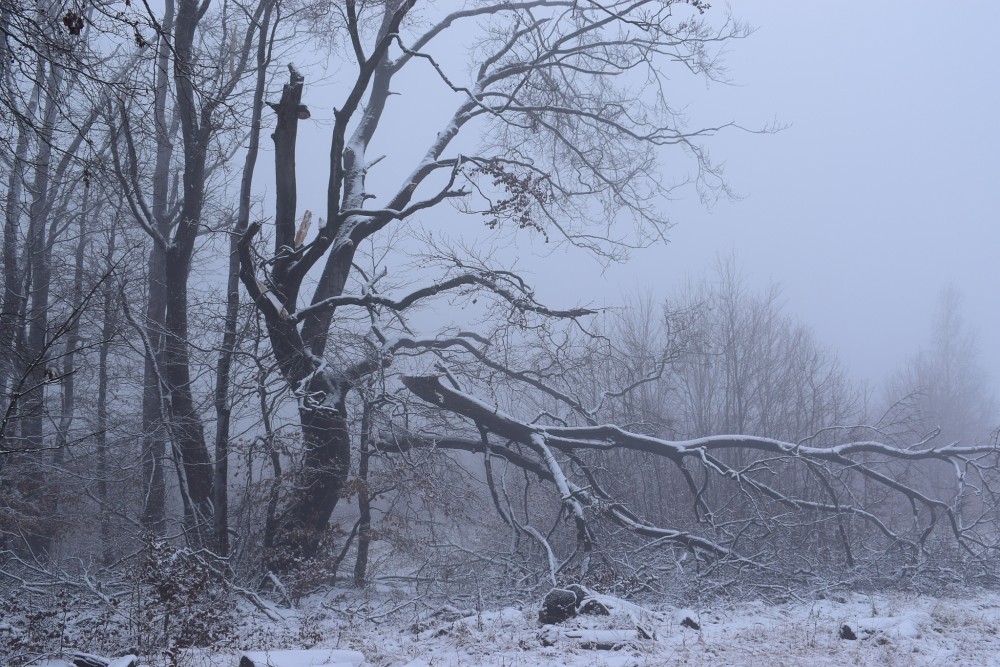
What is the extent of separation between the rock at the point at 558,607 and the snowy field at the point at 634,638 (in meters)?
0.12

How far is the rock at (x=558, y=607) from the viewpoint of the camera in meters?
7.28

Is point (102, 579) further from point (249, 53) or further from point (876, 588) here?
point (876, 588)

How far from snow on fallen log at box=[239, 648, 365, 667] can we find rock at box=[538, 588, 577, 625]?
6.64 ft

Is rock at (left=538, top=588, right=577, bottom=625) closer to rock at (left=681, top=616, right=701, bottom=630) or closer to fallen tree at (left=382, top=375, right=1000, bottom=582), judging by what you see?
rock at (left=681, top=616, right=701, bottom=630)

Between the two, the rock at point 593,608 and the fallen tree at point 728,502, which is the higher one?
the fallen tree at point 728,502

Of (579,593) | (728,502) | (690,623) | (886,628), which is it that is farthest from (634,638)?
(728,502)

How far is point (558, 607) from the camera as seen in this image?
7.39 m

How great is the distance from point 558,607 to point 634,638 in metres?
1.08

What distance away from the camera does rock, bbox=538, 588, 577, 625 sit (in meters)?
7.28

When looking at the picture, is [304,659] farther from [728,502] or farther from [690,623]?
[728,502]

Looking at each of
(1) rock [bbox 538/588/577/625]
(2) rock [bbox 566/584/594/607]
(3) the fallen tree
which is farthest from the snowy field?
(3) the fallen tree

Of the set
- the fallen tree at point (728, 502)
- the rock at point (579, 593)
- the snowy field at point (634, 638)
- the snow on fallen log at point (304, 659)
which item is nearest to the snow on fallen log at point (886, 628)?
the snowy field at point (634, 638)

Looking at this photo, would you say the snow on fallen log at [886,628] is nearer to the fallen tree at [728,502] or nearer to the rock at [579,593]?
the rock at [579,593]

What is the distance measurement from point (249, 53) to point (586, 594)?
9.79 meters
